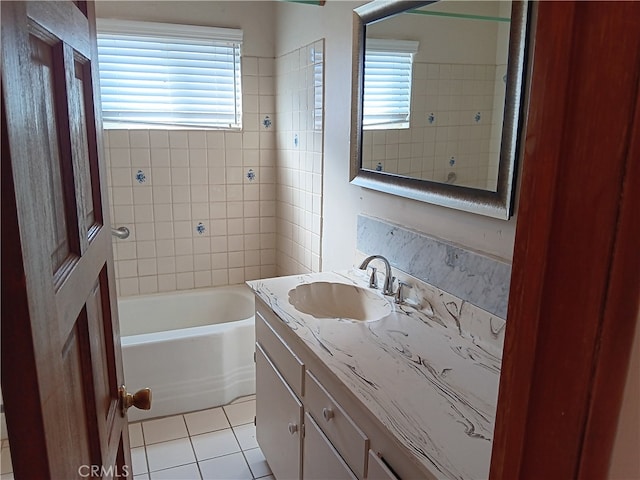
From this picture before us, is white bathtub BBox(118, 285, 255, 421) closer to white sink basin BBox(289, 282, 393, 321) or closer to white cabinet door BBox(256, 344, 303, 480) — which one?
white cabinet door BBox(256, 344, 303, 480)

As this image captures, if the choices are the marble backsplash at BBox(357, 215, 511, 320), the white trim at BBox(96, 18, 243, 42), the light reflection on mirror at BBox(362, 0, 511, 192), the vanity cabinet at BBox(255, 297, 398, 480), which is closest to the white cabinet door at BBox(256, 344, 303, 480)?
the vanity cabinet at BBox(255, 297, 398, 480)

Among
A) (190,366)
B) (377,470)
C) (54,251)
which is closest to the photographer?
(54,251)

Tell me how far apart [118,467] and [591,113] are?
1093 mm

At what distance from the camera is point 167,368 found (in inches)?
101

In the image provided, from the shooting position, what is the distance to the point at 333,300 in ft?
6.72

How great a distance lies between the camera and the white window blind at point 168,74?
284 centimetres

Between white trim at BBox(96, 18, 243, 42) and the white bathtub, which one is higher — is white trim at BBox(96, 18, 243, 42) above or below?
above

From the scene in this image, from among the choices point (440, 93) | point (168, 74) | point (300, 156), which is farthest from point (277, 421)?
point (168, 74)

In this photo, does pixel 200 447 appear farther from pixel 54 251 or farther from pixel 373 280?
pixel 54 251

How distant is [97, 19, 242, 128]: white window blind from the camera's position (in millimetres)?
2842

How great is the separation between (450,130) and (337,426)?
103cm

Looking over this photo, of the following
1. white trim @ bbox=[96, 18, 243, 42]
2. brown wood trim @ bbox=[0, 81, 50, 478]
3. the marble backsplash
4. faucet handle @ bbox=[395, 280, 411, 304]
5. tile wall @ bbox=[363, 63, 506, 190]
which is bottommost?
faucet handle @ bbox=[395, 280, 411, 304]

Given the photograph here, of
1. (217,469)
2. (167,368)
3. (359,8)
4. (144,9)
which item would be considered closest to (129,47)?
(144,9)

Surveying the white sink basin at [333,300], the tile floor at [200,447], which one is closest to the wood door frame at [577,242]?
the white sink basin at [333,300]
